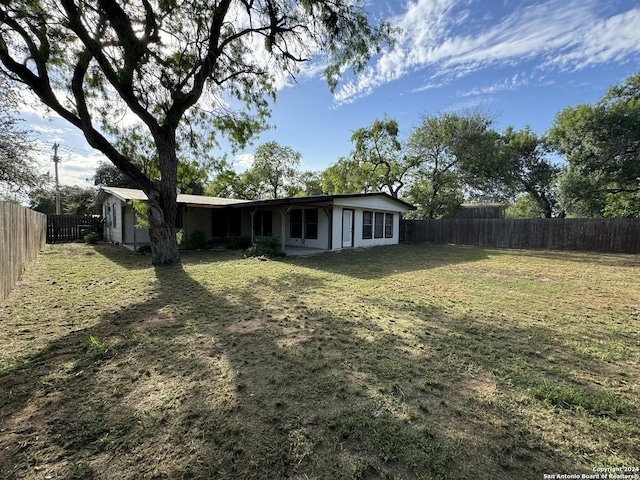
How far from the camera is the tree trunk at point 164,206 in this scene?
834cm

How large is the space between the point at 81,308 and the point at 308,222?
32.7 ft

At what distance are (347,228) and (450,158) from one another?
42.4 feet

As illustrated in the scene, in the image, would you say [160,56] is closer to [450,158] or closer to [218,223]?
[218,223]

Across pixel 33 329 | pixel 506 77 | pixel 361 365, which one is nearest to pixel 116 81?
pixel 33 329

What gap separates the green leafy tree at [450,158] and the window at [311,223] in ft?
39.2

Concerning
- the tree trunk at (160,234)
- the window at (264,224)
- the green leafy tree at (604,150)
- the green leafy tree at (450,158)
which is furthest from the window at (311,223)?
the green leafy tree at (604,150)

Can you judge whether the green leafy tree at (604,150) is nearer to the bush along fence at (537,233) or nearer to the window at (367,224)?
the bush along fence at (537,233)

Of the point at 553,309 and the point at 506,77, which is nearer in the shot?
the point at 553,309

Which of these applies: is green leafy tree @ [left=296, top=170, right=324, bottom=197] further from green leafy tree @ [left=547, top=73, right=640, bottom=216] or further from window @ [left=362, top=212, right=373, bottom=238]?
green leafy tree @ [left=547, top=73, right=640, bottom=216]

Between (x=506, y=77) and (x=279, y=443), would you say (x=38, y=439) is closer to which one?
(x=279, y=443)

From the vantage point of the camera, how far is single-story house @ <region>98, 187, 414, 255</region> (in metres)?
12.6

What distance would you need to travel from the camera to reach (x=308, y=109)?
14.3 metres

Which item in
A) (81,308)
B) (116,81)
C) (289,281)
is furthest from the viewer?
(116,81)

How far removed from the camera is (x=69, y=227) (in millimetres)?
15953
